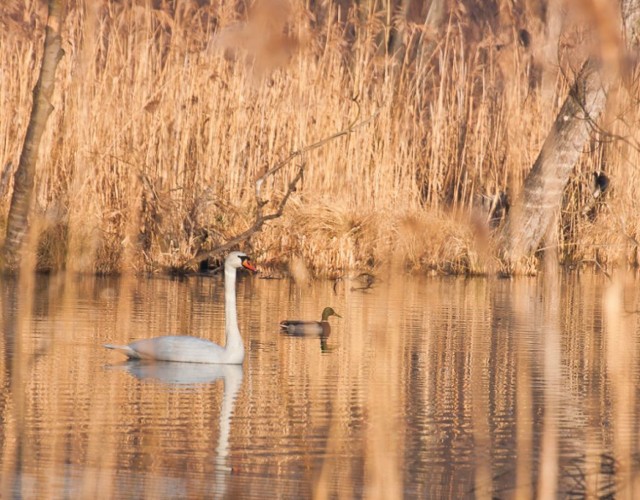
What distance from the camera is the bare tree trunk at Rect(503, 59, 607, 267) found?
54.1 ft

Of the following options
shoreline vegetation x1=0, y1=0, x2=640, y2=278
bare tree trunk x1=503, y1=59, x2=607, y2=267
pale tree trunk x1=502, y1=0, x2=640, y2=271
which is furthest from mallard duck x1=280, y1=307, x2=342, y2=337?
bare tree trunk x1=503, y1=59, x2=607, y2=267

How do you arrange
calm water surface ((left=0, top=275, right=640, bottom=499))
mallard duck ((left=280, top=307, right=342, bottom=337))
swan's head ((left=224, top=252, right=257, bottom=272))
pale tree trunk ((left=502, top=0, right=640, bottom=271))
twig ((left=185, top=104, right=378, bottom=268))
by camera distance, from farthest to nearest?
pale tree trunk ((left=502, top=0, right=640, bottom=271)) → twig ((left=185, top=104, right=378, bottom=268)) → mallard duck ((left=280, top=307, right=342, bottom=337)) → swan's head ((left=224, top=252, right=257, bottom=272)) → calm water surface ((left=0, top=275, right=640, bottom=499))

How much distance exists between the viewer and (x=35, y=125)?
542 inches

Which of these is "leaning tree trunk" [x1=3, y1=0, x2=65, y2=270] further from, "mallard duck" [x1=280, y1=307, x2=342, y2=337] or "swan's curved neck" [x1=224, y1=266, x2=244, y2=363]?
"swan's curved neck" [x1=224, y1=266, x2=244, y2=363]

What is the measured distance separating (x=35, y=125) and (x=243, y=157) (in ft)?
8.74

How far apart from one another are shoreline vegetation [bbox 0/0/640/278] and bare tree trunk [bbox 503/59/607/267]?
28 centimetres

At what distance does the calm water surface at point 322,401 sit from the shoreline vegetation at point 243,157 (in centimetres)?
162

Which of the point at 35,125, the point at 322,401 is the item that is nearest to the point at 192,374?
the point at 322,401

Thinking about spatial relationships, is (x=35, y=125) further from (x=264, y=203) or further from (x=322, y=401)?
A: (x=322, y=401)

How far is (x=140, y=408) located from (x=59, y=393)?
577mm

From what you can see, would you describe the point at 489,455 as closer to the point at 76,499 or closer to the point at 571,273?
the point at 76,499

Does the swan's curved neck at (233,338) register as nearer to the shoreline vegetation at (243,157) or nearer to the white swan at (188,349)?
the white swan at (188,349)

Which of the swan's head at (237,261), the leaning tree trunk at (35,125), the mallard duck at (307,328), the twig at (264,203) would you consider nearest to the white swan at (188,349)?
the swan's head at (237,261)

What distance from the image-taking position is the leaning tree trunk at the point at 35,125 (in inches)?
539
